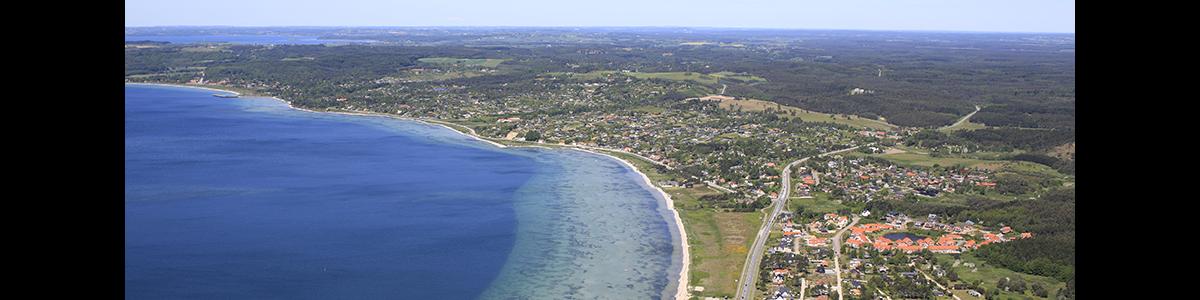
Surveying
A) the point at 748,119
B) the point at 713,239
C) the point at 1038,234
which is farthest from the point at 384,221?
the point at 748,119

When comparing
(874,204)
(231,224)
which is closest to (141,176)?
(231,224)

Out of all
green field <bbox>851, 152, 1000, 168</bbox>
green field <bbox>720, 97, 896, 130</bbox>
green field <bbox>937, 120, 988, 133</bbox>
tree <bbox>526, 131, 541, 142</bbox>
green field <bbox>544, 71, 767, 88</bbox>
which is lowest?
green field <bbox>851, 152, 1000, 168</bbox>

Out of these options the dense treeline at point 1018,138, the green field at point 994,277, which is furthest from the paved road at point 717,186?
the dense treeline at point 1018,138

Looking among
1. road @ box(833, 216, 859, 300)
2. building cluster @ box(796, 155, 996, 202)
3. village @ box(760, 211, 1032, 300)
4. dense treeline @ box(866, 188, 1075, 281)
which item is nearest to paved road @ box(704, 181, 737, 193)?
building cluster @ box(796, 155, 996, 202)

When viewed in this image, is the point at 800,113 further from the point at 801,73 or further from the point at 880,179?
the point at 801,73

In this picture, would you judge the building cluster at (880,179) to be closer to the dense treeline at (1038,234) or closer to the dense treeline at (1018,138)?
the dense treeline at (1038,234)

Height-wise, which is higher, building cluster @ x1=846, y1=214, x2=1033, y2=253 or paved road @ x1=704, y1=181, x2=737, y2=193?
paved road @ x1=704, y1=181, x2=737, y2=193

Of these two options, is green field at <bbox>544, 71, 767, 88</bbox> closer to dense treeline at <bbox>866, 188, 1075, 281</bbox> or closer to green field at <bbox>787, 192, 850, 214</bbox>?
green field at <bbox>787, 192, 850, 214</bbox>

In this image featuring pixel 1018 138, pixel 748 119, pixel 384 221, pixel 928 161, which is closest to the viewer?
pixel 384 221

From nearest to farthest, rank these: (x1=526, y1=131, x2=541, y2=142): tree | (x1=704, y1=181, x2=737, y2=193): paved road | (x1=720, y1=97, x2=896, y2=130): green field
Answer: (x1=704, y1=181, x2=737, y2=193): paved road < (x1=526, y1=131, x2=541, y2=142): tree < (x1=720, y1=97, x2=896, y2=130): green field
